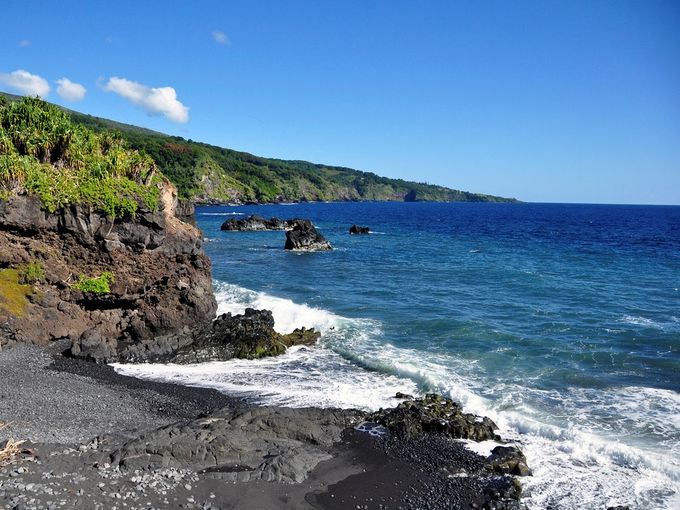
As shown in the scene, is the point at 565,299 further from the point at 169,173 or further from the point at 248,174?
the point at 248,174

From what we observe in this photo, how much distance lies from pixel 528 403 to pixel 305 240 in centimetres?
4756

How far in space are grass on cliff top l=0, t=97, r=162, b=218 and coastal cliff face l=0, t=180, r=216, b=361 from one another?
54 cm

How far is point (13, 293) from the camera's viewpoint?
2267cm

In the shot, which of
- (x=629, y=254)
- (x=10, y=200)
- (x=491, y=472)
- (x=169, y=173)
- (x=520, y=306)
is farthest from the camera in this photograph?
(x=169, y=173)

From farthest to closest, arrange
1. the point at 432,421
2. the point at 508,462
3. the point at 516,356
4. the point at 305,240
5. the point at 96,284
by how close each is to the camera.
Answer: the point at 305,240
the point at 96,284
the point at 516,356
the point at 432,421
the point at 508,462

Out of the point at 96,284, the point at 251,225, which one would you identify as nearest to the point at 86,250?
the point at 96,284

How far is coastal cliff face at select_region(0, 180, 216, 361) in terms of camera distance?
22.7 meters

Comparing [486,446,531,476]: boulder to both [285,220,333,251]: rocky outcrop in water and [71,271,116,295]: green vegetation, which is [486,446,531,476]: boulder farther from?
[285,220,333,251]: rocky outcrop in water

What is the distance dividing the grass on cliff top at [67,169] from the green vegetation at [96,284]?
3217 mm

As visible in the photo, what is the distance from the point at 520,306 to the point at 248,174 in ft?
569

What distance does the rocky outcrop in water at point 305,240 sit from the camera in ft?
210

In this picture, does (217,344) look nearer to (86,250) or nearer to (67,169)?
(86,250)

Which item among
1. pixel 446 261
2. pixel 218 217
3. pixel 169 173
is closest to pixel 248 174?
pixel 169 173

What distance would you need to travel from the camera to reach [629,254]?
59875 mm
